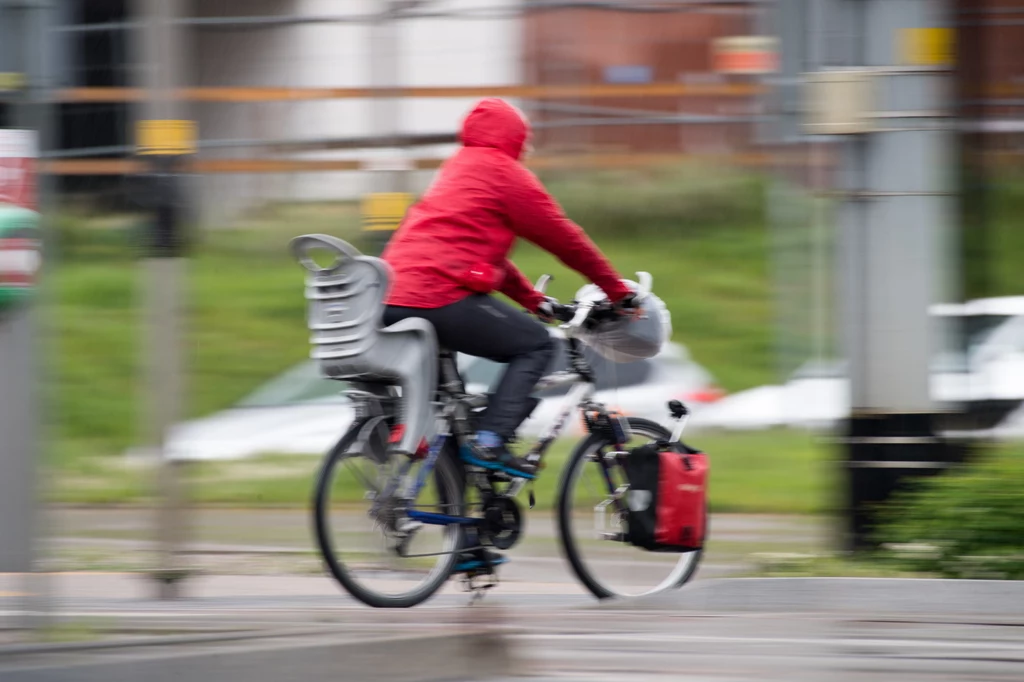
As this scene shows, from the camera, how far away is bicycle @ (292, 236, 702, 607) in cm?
593

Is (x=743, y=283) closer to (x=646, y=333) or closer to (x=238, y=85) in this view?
(x=238, y=85)

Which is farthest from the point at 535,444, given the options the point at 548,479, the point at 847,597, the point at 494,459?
the point at 548,479

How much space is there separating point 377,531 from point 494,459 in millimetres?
482

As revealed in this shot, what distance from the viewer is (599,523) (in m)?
6.29

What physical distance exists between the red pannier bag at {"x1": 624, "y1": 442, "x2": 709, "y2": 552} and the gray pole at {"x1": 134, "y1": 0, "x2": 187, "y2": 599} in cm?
174

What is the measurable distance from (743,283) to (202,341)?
4694 mm

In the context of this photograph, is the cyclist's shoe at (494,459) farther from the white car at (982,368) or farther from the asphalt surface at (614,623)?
the white car at (982,368)

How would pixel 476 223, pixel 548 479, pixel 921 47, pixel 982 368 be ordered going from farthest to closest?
1. pixel 548 479
2. pixel 982 368
3. pixel 921 47
4. pixel 476 223

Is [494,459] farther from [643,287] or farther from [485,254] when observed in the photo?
Result: [643,287]

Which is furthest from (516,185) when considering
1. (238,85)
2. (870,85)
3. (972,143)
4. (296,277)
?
(296,277)

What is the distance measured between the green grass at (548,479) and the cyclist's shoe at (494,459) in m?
3.19

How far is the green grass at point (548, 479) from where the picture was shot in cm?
986

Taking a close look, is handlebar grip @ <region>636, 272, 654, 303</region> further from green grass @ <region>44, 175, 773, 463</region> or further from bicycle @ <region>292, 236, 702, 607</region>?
green grass @ <region>44, 175, 773, 463</region>

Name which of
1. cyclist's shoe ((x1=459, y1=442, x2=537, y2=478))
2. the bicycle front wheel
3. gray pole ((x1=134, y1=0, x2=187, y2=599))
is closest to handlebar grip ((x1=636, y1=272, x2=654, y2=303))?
the bicycle front wheel
